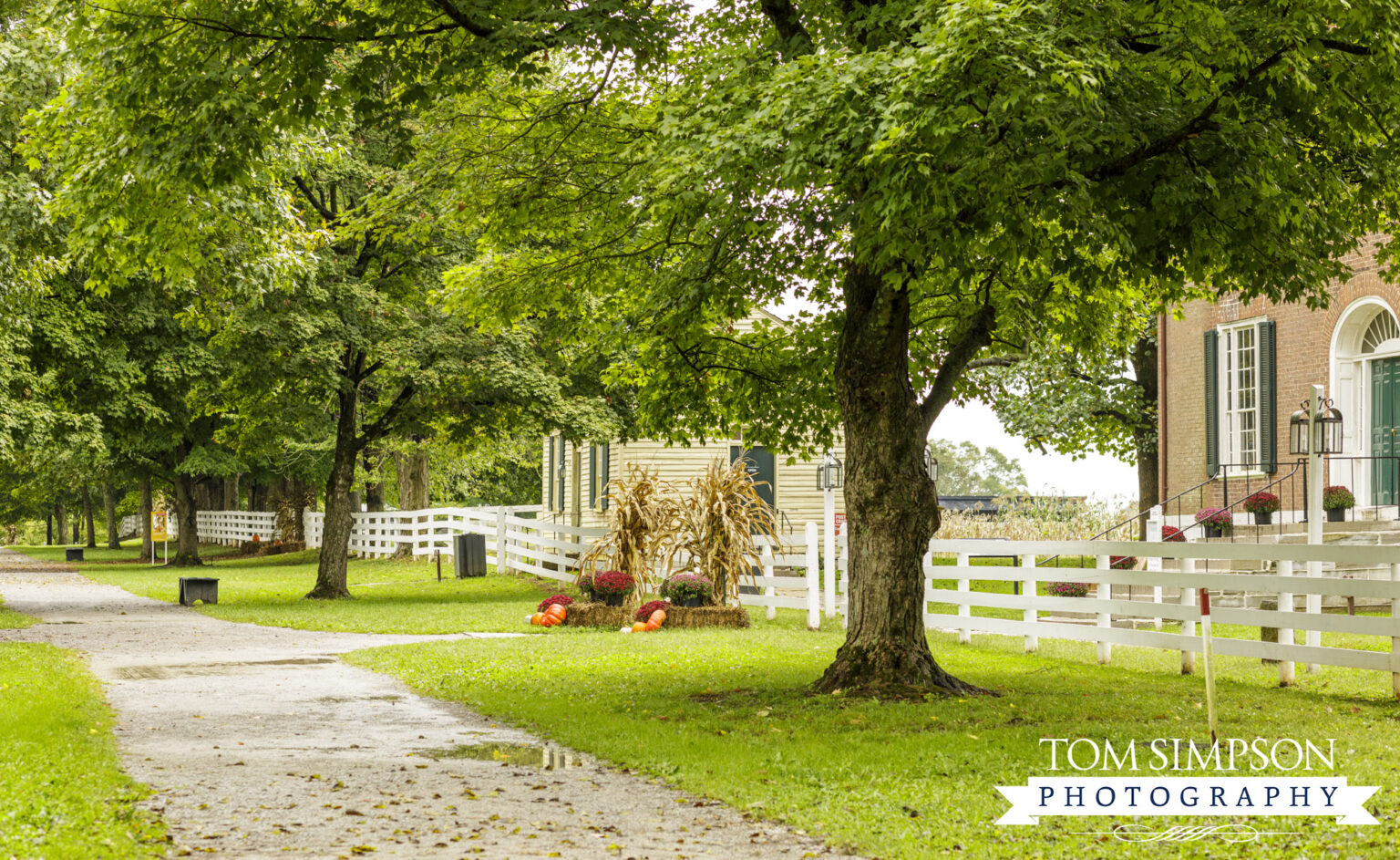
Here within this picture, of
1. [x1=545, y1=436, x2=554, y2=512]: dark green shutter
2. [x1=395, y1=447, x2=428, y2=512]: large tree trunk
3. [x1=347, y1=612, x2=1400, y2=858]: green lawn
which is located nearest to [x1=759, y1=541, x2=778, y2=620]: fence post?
[x1=347, y1=612, x2=1400, y2=858]: green lawn

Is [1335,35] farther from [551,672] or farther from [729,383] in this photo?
[551,672]

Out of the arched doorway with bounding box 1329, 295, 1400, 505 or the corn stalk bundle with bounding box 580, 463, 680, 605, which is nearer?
the corn stalk bundle with bounding box 580, 463, 680, 605

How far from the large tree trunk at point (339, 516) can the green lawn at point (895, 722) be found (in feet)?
31.3

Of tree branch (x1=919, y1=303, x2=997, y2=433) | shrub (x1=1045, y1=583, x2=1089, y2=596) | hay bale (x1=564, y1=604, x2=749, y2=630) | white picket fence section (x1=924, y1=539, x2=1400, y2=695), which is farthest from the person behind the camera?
shrub (x1=1045, y1=583, x2=1089, y2=596)

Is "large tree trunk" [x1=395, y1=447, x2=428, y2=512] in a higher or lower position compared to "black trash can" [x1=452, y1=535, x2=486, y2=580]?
higher

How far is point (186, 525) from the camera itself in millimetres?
39594

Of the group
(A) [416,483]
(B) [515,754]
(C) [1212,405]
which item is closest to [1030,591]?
(B) [515,754]

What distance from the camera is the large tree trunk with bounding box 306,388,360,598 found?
24047mm

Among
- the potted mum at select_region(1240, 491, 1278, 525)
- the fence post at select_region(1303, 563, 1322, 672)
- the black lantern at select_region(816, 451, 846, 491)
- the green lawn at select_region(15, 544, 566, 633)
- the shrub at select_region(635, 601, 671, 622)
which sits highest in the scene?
the black lantern at select_region(816, 451, 846, 491)

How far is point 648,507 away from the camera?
61.5 ft

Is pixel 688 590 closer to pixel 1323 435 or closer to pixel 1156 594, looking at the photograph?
pixel 1156 594

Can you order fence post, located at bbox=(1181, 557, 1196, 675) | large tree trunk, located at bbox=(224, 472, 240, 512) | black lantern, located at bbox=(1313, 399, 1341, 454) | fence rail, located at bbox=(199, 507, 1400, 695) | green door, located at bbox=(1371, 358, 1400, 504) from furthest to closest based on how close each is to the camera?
large tree trunk, located at bbox=(224, 472, 240, 512) → green door, located at bbox=(1371, 358, 1400, 504) → fence post, located at bbox=(1181, 557, 1196, 675) → black lantern, located at bbox=(1313, 399, 1341, 454) → fence rail, located at bbox=(199, 507, 1400, 695)

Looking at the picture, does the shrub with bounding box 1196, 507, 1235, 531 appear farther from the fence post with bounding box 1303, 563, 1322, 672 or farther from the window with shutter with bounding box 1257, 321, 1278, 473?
the fence post with bounding box 1303, 563, 1322, 672

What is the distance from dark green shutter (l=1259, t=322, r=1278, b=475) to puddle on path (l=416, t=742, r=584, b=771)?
17.0 m
